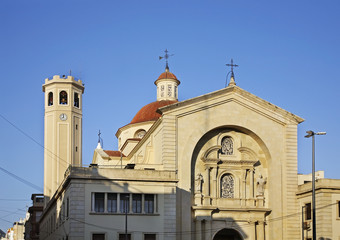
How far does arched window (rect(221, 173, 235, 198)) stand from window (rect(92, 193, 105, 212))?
10.8 metres

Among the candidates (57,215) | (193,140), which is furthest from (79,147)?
(193,140)

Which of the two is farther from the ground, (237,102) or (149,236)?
(237,102)

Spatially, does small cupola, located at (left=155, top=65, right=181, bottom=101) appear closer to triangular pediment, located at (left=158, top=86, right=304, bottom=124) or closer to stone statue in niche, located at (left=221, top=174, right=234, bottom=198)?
triangular pediment, located at (left=158, top=86, right=304, bottom=124)

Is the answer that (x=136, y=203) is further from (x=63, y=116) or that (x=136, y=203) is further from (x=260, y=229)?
(x=63, y=116)

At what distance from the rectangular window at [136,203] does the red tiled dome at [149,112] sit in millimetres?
24111

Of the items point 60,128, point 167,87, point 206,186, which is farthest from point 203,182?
point 60,128

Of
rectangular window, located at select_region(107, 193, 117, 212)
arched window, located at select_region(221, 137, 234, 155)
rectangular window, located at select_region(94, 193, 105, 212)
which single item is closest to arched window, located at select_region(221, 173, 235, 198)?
arched window, located at select_region(221, 137, 234, 155)

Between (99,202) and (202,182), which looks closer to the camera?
(99,202)

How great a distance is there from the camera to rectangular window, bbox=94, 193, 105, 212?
48.7 metres

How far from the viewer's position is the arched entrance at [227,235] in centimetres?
5431

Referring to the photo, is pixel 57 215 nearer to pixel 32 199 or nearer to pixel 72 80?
pixel 72 80

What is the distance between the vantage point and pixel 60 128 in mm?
75312

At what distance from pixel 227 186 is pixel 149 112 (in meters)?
22.6

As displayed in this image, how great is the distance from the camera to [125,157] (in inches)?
2746
